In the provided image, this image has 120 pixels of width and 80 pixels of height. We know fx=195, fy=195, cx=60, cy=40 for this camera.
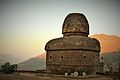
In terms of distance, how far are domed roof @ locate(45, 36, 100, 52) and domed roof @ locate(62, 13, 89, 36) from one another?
2.31 ft

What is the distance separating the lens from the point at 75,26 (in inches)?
541

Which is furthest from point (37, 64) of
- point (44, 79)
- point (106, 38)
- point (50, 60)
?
point (44, 79)

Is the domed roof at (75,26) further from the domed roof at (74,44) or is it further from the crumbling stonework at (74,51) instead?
the domed roof at (74,44)

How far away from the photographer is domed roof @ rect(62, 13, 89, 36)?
13.7 metres

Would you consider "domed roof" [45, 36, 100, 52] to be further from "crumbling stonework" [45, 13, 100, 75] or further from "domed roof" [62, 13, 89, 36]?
"domed roof" [62, 13, 89, 36]

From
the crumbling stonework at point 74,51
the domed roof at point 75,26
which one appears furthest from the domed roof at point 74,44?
the domed roof at point 75,26

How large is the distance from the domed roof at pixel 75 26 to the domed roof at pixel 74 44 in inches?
27.8

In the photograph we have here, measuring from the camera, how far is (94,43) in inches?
520

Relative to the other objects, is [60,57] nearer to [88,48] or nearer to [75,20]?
[88,48]

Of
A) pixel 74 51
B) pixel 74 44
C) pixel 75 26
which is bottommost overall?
pixel 74 51

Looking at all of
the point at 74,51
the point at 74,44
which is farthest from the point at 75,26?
Result: the point at 74,51

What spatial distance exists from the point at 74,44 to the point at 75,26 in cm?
178

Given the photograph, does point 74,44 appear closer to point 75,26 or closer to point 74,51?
point 74,51

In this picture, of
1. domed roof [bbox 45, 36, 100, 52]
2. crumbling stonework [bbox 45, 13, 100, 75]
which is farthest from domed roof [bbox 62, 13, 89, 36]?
domed roof [bbox 45, 36, 100, 52]
